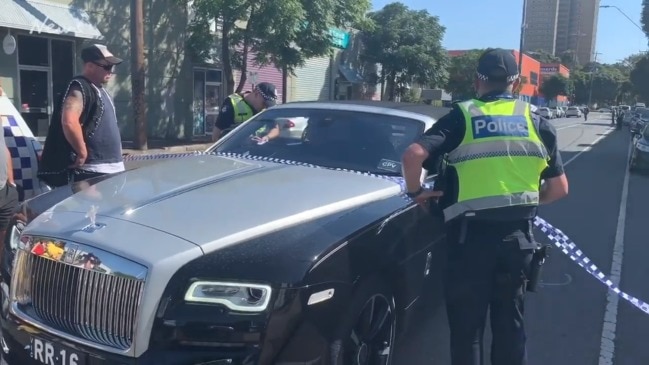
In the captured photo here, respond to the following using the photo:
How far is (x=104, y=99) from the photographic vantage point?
4781mm

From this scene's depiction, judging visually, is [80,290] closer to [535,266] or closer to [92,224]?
[92,224]

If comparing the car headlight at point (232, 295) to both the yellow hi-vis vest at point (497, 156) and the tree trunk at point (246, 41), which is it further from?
the tree trunk at point (246, 41)

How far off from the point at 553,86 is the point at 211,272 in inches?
3812

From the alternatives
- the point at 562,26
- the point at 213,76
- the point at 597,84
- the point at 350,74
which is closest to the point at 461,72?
the point at 350,74

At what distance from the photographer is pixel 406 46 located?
36875mm

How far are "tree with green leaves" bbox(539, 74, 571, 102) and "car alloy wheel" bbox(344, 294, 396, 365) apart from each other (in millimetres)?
95420

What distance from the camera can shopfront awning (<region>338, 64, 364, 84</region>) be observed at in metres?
34.9

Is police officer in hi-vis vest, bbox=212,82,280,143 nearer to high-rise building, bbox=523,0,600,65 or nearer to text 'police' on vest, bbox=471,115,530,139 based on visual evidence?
text 'police' on vest, bbox=471,115,530,139

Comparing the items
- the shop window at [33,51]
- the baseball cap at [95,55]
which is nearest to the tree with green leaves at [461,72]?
the shop window at [33,51]

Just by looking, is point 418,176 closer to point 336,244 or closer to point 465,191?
point 465,191

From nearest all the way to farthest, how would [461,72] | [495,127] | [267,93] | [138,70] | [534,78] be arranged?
[495,127], [267,93], [138,70], [461,72], [534,78]

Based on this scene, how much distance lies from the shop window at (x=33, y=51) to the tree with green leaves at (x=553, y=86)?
85.2 metres

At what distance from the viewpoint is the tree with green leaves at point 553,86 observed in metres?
91.8

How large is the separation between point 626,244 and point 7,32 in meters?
15.2
